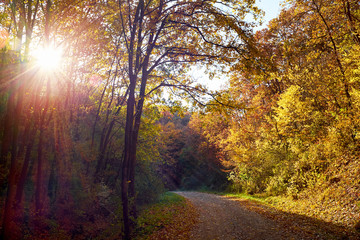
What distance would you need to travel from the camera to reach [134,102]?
8992 mm

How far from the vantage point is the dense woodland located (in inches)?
303

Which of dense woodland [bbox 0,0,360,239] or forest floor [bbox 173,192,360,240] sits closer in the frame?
forest floor [bbox 173,192,360,240]

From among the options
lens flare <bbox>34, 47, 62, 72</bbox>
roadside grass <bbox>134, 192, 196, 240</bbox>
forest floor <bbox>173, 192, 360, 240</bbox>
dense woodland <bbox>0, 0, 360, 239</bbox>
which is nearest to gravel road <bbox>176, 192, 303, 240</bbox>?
forest floor <bbox>173, 192, 360, 240</bbox>

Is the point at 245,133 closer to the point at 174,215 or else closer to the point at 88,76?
the point at 174,215

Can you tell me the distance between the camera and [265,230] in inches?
300

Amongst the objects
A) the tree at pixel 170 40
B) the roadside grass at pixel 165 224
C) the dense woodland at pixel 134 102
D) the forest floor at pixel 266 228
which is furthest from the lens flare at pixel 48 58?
the forest floor at pixel 266 228

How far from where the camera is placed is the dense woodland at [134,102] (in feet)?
25.2

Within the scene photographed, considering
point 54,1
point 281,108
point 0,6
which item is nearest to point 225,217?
point 281,108

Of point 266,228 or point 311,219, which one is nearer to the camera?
point 266,228

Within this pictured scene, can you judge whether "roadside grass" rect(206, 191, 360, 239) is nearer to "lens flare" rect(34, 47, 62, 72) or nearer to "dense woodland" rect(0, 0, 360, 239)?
"dense woodland" rect(0, 0, 360, 239)

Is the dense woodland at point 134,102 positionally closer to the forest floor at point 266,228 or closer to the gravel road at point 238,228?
the forest floor at point 266,228

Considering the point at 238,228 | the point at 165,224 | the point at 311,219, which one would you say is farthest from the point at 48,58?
the point at 311,219

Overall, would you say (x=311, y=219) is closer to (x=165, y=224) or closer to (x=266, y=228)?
(x=266, y=228)

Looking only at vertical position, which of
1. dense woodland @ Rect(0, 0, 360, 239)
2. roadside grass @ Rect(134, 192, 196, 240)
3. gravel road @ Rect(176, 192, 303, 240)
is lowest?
roadside grass @ Rect(134, 192, 196, 240)
